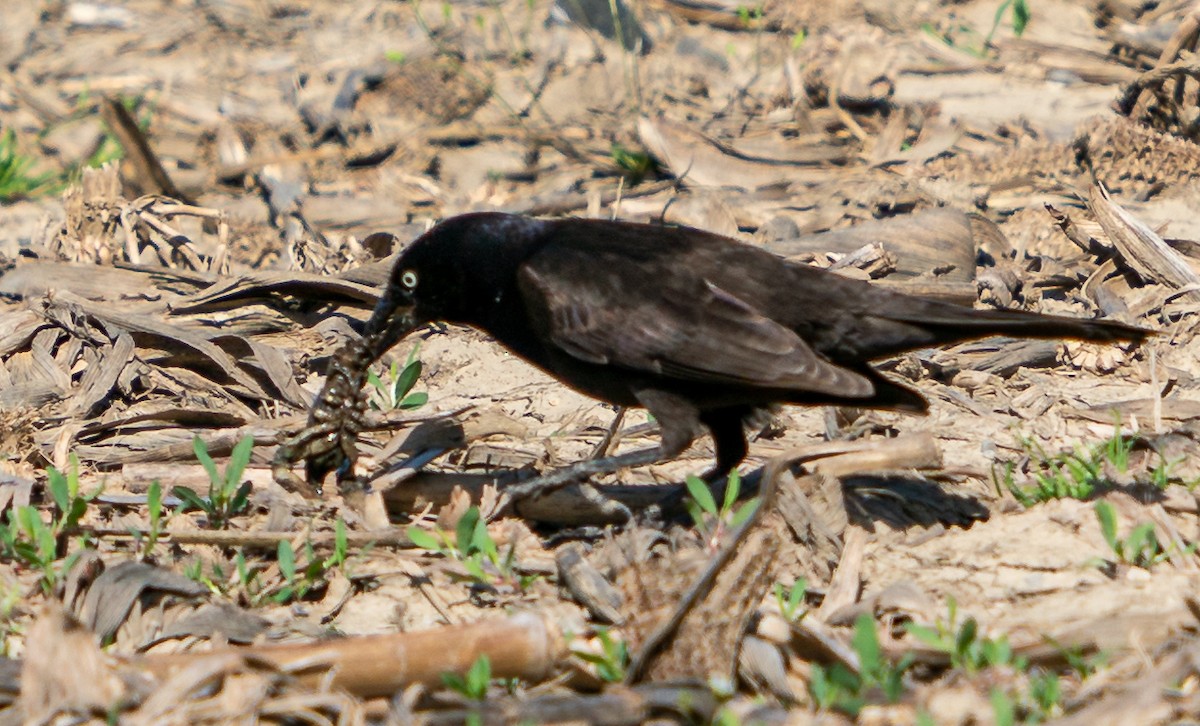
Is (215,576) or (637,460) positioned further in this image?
(637,460)

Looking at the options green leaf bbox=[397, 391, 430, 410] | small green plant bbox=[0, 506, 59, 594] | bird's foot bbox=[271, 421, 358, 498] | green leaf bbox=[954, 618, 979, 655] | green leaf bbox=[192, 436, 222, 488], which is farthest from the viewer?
green leaf bbox=[397, 391, 430, 410]

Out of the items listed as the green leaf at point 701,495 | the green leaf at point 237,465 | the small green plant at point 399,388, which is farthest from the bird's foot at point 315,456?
the green leaf at point 701,495

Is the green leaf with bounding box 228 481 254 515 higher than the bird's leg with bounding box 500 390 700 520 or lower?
lower

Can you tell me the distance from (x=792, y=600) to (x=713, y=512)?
409 mm

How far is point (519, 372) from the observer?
6328 mm

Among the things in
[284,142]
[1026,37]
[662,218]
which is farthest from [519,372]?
[1026,37]

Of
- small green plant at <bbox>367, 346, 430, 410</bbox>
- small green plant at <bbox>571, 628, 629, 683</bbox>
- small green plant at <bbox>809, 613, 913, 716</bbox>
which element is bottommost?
small green plant at <bbox>367, 346, 430, 410</bbox>

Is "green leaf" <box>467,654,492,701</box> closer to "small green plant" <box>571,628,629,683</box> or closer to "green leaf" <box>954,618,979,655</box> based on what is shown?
"small green plant" <box>571,628,629,683</box>

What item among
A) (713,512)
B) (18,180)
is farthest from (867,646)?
(18,180)

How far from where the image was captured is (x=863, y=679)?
3.55 m

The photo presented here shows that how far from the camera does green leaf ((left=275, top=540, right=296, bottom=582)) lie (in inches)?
170

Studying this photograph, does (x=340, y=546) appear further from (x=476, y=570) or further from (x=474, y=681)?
(x=474, y=681)

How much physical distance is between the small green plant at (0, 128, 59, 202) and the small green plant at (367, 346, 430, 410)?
3682 mm

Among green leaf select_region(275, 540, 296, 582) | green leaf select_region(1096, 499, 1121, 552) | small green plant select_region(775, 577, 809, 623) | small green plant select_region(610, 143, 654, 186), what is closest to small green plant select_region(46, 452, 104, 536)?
green leaf select_region(275, 540, 296, 582)
